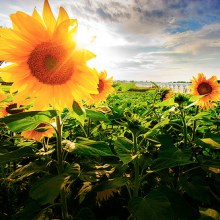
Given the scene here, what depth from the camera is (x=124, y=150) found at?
143cm

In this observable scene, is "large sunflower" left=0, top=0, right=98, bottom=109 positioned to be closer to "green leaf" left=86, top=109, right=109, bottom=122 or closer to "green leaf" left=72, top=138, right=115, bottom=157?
"green leaf" left=86, top=109, right=109, bottom=122

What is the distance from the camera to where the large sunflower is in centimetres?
119

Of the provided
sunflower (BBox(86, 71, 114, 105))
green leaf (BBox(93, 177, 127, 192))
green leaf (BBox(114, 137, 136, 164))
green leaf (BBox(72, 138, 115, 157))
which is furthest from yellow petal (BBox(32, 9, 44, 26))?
sunflower (BBox(86, 71, 114, 105))

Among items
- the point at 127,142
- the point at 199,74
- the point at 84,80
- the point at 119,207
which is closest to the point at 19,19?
the point at 84,80

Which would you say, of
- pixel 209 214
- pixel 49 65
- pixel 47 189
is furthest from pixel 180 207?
pixel 49 65

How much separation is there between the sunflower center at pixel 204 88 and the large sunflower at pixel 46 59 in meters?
2.25

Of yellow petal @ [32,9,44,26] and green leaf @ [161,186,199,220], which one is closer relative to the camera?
yellow petal @ [32,9,44,26]

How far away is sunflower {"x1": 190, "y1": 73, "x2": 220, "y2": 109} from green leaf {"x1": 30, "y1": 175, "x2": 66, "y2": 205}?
230cm

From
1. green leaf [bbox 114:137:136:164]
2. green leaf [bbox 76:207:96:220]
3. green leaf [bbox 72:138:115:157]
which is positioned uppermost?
green leaf [bbox 72:138:115:157]

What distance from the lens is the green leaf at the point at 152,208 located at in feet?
3.98

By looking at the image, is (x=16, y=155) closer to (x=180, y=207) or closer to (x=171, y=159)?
(x=171, y=159)

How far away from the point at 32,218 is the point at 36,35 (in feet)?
3.63

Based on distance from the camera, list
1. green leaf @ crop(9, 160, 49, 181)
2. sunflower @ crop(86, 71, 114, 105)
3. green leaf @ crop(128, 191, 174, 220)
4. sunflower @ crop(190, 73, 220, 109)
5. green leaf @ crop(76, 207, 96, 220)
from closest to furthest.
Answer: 1. green leaf @ crop(128, 191, 174, 220)
2. green leaf @ crop(9, 160, 49, 181)
3. green leaf @ crop(76, 207, 96, 220)
4. sunflower @ crop(86, 71, 114, 105)
5. sunflower @ crop(190, 73, 220, 109)

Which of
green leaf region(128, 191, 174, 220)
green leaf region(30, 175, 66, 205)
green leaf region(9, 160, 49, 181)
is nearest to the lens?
green leaf region(30, 175, 66, 205)
